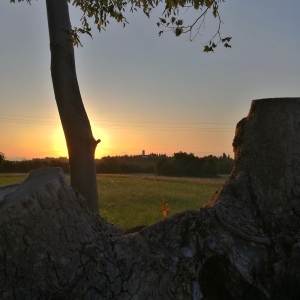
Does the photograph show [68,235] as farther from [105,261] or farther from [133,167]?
[133,167]

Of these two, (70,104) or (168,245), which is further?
(70,104)

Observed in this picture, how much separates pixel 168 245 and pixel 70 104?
13.5 feet

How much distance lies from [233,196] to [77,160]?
3.62m

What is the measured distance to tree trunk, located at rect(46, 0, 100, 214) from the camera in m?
6.37

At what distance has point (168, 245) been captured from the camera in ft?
9.57

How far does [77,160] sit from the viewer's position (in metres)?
6.46

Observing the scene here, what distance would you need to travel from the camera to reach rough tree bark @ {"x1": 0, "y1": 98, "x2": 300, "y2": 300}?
2.61m

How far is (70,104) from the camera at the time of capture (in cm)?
639

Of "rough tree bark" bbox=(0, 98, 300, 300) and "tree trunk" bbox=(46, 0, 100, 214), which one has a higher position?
"tree trunk" bbox=(46, 0, 100, 214)

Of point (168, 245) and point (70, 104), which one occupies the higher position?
point (70, 104)

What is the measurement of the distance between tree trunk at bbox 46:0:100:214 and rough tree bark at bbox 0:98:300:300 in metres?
2.91

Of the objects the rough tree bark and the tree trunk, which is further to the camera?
the tree trunk

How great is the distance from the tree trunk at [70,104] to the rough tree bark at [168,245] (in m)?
2.91

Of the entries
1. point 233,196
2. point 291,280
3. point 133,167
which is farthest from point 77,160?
point 133,167
